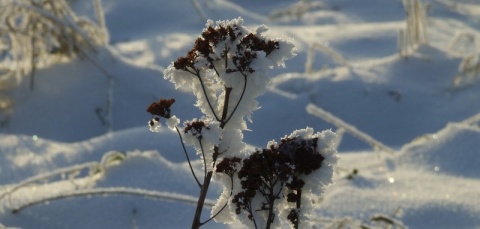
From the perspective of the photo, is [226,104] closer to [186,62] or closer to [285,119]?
[186,62]

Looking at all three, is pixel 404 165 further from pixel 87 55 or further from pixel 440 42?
pixel 440 42

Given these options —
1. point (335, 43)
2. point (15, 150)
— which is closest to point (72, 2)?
point (335, 43)

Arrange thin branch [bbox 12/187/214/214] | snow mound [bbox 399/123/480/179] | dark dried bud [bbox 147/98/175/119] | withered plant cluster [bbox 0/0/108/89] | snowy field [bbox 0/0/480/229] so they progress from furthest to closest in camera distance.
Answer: withered plant cluster [bbox 0/0/108/89], snow mound [bbox 399/123/480/179], snowy field [bbox 0/0/480/229], thin branch [bbox 12/187/214/214], dark dried bud [bbox 147/98/175/119]

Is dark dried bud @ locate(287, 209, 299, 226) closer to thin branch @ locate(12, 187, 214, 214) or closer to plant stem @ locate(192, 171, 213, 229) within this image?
plant stem @ locate(192, 171, 213, 229)

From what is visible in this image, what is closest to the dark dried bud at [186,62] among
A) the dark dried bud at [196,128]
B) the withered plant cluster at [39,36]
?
the dark dried bud at [196,128]

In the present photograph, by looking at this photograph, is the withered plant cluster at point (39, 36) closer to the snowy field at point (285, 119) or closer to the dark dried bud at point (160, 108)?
the snowy field at point (285, 119)

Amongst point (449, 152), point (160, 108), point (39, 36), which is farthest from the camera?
point (39, 36)

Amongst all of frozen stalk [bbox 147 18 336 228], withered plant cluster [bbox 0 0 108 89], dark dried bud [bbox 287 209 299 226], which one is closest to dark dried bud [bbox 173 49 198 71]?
frozen stalk [bbox 147 18 336 228]

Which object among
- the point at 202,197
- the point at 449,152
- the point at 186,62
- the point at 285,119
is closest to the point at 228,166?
the point at 202,197

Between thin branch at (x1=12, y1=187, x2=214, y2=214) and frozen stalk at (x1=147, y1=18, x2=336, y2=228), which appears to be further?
thin branch at (x1=12, y1=187, x2=214, y2=214)
